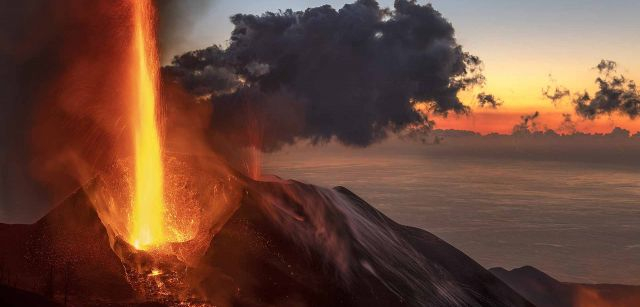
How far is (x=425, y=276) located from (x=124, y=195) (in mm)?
25600

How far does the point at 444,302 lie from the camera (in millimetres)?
44688

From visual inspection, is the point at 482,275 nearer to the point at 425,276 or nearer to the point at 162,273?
the point at 425,276

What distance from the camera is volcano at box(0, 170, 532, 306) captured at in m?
28.0

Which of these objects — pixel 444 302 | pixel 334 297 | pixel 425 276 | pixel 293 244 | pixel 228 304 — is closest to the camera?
pixel 228 304

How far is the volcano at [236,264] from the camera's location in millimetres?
27953

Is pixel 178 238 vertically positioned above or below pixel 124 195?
below

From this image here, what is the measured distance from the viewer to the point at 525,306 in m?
64.0

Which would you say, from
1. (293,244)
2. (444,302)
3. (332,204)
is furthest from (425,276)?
(293,244)

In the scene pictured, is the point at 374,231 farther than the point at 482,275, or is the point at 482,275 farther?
the point at 482,275

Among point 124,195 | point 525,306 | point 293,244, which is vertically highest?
point 124,195

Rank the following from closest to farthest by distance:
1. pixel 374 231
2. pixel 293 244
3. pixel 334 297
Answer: pixel 334 297, pixel 293 244, pixel 374 231

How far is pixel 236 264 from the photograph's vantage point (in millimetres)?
32281

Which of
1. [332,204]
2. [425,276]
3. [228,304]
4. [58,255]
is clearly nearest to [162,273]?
[228,304]

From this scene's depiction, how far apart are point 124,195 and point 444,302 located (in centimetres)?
2438
